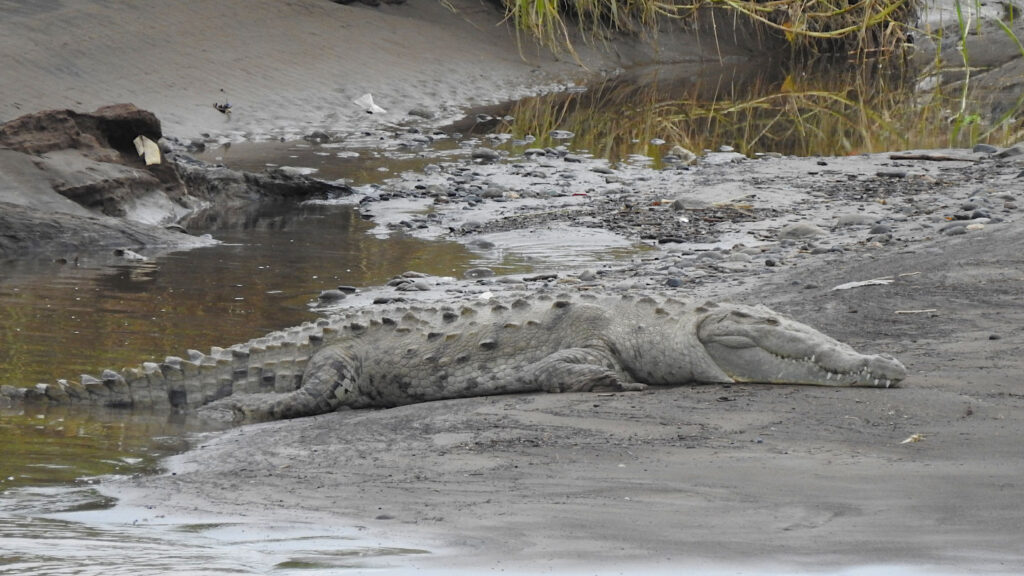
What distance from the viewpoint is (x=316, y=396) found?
5930 mm

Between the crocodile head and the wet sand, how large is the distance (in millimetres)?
97

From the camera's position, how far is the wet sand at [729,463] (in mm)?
3217

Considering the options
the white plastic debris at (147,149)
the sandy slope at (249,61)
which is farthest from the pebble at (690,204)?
the sandy slope at (249,61)

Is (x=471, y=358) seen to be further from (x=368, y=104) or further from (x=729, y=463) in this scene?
(x=368, y=104)

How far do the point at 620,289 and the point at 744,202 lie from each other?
3.44m

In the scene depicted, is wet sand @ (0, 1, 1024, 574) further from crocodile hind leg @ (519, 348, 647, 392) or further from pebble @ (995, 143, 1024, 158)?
pebble @ (995, 143, 1024, 158)

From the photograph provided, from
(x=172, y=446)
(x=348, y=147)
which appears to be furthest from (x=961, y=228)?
(x=348, y=147)

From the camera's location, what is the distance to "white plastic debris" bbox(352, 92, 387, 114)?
17.9 m

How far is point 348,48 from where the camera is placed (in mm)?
→ 19250

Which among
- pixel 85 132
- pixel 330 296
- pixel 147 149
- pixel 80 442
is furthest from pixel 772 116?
pixel 80 442

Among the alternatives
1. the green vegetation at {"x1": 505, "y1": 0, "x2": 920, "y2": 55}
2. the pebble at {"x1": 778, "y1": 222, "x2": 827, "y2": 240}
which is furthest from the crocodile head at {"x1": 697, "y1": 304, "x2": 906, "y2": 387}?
the green vegetation at {"x1": 505, "y1": 0, "x2": 920, "y2": 55}

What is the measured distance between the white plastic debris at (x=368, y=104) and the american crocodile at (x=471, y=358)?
1190 centimetres

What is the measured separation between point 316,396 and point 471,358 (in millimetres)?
751

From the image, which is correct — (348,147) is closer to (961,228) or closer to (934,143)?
(934,143)
